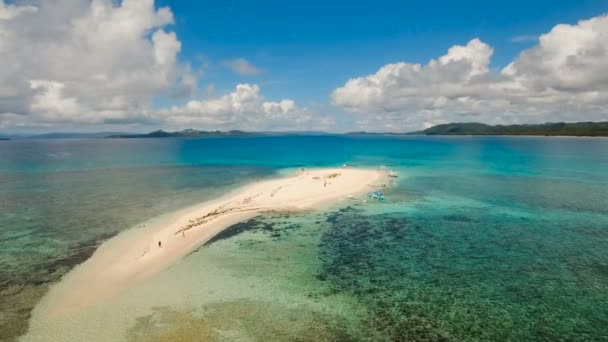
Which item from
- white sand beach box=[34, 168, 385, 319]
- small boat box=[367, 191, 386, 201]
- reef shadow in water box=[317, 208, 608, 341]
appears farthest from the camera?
small boat box=[367, 191, 386, 201]

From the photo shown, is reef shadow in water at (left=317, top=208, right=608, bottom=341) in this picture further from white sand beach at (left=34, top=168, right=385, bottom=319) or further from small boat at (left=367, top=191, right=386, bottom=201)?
small boat at (left=367, top=191, right=386, bottom=201)

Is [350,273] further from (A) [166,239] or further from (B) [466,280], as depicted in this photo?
(A) [166,239]

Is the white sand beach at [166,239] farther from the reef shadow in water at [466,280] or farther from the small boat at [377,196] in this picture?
the reef shadow in water at [466,280]

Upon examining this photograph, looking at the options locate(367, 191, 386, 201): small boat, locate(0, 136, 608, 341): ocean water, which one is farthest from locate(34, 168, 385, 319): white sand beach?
locate(367, 191, 386, 201): small boat

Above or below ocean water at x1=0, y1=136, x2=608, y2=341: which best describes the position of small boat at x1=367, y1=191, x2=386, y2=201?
above

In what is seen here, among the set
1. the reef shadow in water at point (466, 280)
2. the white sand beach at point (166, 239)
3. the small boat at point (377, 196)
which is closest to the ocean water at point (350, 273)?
the reef shadow in water at point (466, 280)

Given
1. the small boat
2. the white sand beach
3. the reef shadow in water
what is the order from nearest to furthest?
1. the reef shadow in water
2. the white sand beach
3. the small boat

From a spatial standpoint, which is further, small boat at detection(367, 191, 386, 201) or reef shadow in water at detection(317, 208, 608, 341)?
small boat at detection(367, 191, 386, 201)

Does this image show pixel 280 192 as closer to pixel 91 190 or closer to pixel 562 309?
pixel 91 190
